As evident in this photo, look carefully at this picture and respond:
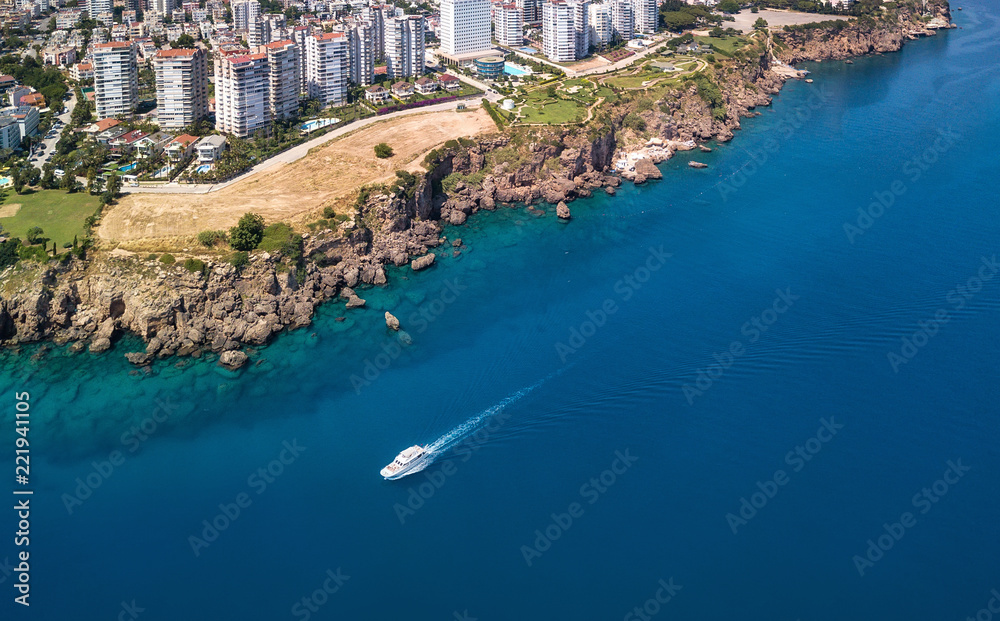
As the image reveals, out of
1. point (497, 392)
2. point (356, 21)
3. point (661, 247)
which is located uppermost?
point (356, 21)

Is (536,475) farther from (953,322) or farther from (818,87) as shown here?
(818,87)

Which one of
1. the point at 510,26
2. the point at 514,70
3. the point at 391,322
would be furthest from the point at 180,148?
the point at 510,26

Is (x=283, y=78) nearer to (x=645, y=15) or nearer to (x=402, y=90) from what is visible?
(x=402, y=90)

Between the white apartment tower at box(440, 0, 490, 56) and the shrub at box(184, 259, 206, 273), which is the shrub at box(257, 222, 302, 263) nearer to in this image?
the shrub at box(184, 259, 206, 273)

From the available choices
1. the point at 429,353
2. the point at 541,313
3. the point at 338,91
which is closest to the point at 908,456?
the point at 541,313

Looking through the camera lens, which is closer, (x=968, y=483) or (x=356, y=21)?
(x=968, y=483)

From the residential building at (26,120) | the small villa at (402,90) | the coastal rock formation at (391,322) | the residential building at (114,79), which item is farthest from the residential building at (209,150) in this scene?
the coastal rock formation at (391,322)

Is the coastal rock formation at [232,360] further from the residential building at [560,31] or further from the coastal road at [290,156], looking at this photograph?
the residential building at [560,31]
